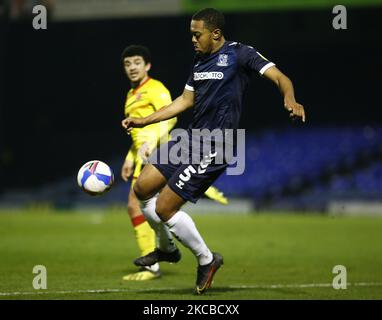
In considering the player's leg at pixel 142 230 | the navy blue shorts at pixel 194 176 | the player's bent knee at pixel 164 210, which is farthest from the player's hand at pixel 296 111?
the player's leg at pixel 142 230

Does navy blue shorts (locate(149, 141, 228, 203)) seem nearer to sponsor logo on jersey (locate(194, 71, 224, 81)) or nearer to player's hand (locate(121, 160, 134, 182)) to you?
sponsor logo on jersey (locate(194, 71, 224, 81))

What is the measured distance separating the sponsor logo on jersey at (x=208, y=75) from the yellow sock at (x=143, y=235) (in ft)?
8.39

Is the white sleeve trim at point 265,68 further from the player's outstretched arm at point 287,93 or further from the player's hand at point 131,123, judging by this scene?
the player's hand at point 131,123

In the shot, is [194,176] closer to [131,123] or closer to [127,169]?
[131,123]

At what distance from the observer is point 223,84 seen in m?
8.07

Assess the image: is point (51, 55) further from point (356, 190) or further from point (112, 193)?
point (356, 190)

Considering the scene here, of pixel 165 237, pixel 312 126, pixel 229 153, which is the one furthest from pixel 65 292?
pixel 312 126

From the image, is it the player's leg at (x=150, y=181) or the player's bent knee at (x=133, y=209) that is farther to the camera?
the player's bent knee at (x=133, y=209)

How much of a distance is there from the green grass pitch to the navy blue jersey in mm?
1686

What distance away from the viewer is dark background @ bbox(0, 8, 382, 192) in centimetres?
2995

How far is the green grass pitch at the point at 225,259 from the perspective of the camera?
27.9 ft

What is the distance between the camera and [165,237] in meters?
9.04

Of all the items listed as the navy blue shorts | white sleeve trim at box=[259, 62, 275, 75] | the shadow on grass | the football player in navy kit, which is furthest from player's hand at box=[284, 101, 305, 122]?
the shadow on grass

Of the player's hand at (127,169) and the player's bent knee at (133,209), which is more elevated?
the player's hand at (127,169)
